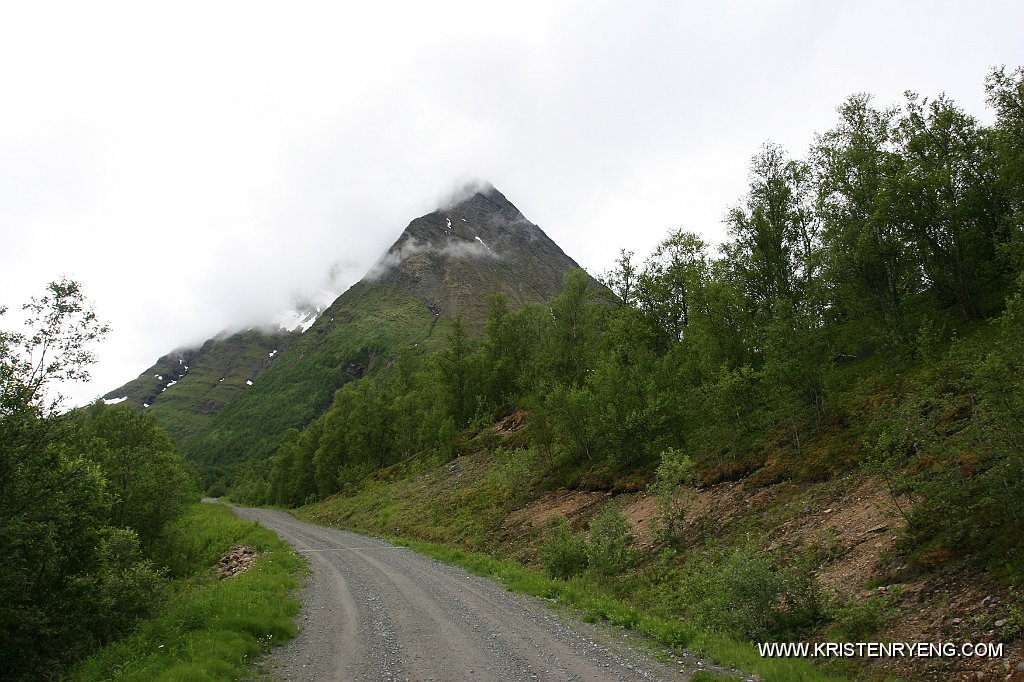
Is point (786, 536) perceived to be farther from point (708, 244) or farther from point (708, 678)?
point (708, 244)

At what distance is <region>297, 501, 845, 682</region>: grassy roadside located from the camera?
10133mm

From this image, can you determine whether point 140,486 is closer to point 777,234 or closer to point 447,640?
point 447,640

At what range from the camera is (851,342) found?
31.6 metres

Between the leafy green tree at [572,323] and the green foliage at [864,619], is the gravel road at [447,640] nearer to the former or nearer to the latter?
the green foliage at [864,619]

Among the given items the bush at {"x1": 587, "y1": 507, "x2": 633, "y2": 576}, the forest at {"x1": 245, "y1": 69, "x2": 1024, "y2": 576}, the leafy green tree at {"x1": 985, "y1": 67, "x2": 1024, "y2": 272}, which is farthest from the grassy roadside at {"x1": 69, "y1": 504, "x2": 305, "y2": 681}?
the leafy green tree at {"x1": 985, "y1": 67, "x2": 1024, "y2": 272}

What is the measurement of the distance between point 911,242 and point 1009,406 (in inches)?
1052

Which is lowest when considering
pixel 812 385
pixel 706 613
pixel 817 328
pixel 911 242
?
pixel 706 613

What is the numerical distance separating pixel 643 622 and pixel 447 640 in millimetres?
5288

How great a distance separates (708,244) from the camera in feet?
152

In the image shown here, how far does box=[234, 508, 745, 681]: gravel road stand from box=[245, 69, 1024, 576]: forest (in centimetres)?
801

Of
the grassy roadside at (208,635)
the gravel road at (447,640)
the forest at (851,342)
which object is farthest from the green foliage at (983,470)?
the grassy roadside at (208,635)

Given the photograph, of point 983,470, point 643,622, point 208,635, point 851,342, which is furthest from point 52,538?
point 851,342

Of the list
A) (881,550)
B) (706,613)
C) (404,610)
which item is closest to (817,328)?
(881,550)

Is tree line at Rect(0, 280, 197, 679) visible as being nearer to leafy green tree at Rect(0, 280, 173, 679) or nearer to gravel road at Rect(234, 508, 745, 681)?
leafy green tree at Rect(0, 280, 173, 679)
